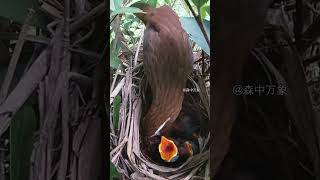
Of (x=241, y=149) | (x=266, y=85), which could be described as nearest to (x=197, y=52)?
(x=266, y=85)

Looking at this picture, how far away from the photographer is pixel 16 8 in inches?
71.2

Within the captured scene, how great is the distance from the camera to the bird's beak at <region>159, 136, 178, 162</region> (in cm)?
154

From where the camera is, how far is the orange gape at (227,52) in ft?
4.99

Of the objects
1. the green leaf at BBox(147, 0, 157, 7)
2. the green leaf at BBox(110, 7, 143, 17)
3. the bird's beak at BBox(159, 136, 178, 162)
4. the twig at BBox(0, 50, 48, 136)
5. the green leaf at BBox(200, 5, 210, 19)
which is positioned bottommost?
the bird's beak at BBox(159, 136, 178, 162)

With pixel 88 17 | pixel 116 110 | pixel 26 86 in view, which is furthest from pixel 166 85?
pixel 26 86

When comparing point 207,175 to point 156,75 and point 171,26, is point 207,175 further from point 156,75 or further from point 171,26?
point 171,26

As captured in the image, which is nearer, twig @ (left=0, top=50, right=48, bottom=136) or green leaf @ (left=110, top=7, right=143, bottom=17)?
green leaf @ (left=110, top=7, right=143, bottom=17)

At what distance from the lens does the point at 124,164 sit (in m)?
1.62

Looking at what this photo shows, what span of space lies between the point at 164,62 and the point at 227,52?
21 centimetres

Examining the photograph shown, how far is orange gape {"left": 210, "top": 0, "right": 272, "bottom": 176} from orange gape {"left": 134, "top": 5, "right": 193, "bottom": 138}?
106mm

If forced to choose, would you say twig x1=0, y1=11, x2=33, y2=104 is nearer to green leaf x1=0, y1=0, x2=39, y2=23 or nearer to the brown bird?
green leaf x1=0, y1=0, x2=39, y2=23

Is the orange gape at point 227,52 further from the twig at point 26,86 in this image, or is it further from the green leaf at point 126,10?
the twig at point 26,86

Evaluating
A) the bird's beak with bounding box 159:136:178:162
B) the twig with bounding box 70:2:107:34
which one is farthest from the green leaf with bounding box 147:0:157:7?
the bird's beak with bounding box 159:136:178:162

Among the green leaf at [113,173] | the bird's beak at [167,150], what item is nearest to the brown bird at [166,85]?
the bird's beak at [167,150]
